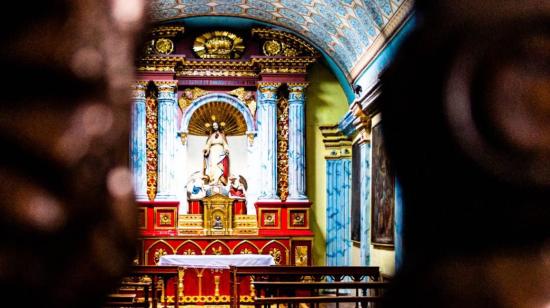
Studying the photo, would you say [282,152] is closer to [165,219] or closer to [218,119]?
[218,119]

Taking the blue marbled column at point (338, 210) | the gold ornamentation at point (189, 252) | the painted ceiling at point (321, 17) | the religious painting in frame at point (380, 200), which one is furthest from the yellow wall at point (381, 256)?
the gold ornamentation at point (189, 252)

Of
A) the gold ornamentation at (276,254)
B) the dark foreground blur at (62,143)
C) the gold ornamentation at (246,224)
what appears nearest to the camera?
the dark foreground blur at (62,143)

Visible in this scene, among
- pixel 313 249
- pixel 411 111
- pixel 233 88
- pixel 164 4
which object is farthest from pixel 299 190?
pixel 411 111

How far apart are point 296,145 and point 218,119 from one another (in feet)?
5.53

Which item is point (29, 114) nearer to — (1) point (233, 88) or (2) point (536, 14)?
(2) point (536, 14)

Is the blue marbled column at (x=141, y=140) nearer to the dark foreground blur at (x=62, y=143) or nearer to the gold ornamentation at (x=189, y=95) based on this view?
the gold ornamentation at (x=189, y=95)

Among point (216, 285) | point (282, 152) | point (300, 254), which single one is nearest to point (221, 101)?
point (282, 152)

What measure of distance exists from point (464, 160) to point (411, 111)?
1.3 inches

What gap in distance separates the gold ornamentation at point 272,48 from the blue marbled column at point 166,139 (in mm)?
1835

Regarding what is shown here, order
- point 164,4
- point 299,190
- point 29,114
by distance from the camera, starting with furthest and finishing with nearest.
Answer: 1. point 299,190
2. point 164,4
3. point 29,114

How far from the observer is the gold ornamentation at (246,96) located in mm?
12805

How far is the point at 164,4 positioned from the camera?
1161 centimetres

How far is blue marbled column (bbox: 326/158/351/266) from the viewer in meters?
12.7

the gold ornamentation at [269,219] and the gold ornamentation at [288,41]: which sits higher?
the gold ornamentation at [288,41]
